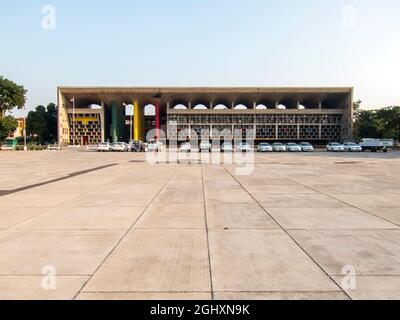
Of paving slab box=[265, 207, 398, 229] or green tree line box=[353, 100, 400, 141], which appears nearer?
paving slab box=[265, 207, 398, 229]

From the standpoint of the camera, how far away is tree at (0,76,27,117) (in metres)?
73.2

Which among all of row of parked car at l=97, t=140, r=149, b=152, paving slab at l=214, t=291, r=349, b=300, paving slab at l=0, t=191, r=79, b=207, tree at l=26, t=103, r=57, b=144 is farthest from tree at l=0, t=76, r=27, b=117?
paving slab at l=214, t=291, r=349, b=300

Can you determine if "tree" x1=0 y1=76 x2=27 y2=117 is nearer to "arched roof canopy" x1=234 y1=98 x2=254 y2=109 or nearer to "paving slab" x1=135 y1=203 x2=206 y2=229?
"arched roof canopy" x1=234 y1=98 x2=254 y2=109

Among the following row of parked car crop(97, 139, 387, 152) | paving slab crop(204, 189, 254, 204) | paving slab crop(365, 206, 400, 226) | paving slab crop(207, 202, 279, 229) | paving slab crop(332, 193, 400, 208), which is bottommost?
paving slab crop(332, 193, 400, 208)

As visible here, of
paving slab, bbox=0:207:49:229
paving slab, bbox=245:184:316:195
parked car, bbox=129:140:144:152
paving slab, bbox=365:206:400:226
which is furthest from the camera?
parked car, bbox=129:140:144:152

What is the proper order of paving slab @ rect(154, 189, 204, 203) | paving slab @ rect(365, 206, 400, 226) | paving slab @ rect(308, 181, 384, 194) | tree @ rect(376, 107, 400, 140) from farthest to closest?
1. tree @ rect(376, 107, 400, 140)
2. paving slab @ rect(308, 181, 384, 194)
3. paving slab @ rect(154, 189, 204, 203)
4. paving slab @ rect(365, 206, 400, 226)

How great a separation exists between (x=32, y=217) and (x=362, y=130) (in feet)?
298

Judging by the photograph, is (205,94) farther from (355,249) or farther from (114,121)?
(355,249)

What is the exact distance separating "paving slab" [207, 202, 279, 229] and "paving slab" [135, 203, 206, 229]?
252 mm

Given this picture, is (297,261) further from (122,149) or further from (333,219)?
(122,149)

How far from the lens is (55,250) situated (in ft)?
18.4

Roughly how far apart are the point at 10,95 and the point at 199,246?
3150 inches
